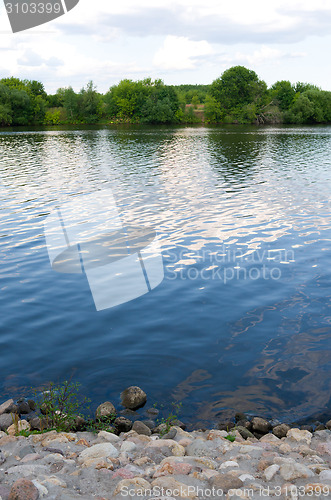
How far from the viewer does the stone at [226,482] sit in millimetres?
5248

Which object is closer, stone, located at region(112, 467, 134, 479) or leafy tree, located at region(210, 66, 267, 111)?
stone, located at region(112, 467, 134, 479)

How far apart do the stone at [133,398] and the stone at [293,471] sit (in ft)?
10.9

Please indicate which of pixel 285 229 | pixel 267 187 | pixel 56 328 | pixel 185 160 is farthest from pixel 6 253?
pixel 185 160

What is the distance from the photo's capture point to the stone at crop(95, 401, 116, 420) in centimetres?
778

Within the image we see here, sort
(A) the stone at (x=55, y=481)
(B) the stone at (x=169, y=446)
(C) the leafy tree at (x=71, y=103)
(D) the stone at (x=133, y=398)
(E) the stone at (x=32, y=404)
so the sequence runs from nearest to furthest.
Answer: (A) the stone at (x=55, y=481)
(B) the stone at (x=169, y=446)
(E) the stone at (x=32, y=404)
(D) the stone at (x=133, y=398)
(C) the leafy tree at (x=71, y=103)

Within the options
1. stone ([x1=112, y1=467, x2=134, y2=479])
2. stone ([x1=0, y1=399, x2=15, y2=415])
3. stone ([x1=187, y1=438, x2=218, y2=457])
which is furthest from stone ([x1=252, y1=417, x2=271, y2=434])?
stone ([x1=0, y1=399, x2=15, y2=415])

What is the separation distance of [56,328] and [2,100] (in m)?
146

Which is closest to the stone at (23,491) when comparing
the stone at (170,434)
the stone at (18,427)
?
the stone at (18,427)

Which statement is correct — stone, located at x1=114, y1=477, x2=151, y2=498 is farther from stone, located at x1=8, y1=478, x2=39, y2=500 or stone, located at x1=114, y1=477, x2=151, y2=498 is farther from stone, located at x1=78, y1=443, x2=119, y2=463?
stone, located at x1=8, y1=478, x2=39, y2=500

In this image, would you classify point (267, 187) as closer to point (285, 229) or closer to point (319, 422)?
point (285, 229)

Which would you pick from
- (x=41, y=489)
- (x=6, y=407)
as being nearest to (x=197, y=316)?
(x=6, y=407)

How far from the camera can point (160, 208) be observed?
2405 centimetres
